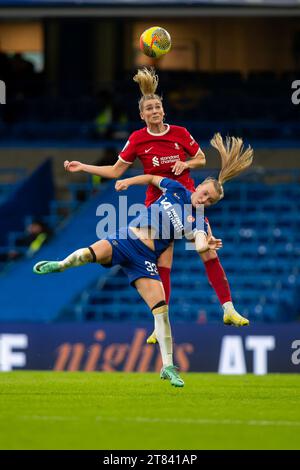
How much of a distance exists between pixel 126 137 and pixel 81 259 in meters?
12.5

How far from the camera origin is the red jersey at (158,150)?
1305 centimetres

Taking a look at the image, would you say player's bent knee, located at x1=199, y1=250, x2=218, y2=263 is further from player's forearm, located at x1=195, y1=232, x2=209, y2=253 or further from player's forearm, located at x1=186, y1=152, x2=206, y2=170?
player's forearm, located at x1=195, y1=232, x2=209, y2=253

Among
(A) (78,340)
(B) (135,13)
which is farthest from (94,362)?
(B) (135,13)

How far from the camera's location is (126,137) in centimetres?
2438

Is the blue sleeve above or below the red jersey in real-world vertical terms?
below

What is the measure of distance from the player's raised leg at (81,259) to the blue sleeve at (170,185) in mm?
727

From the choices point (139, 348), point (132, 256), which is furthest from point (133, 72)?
point (132, 256)

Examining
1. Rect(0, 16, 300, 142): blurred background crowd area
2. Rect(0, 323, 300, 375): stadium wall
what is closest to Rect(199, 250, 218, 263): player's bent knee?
Rect(0, 323, 300, 375): stadium wall

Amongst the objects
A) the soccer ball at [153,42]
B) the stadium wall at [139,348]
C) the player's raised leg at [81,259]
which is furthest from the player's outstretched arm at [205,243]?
the stadium wall at [139,348]

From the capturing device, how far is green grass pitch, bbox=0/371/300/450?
9.59 m

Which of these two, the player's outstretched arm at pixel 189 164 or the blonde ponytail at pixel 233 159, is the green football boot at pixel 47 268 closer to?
the player's outstretched arm at pixel 189 164

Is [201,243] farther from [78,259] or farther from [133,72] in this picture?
[133,72]

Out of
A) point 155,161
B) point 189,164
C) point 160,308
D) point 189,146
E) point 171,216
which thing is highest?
point 189,146
